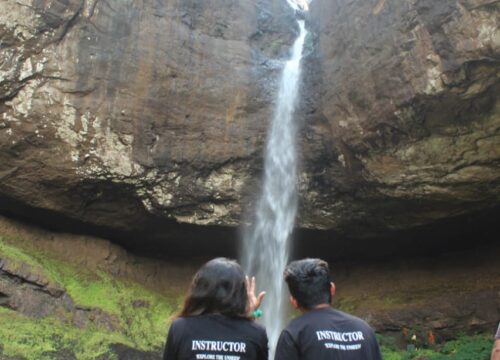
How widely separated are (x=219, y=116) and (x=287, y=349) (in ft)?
29.0

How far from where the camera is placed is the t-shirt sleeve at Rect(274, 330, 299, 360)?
260cm

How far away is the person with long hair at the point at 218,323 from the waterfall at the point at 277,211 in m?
8.59

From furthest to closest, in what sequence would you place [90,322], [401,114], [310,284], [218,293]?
[90,322]
[401,114]
[310,284]
[218,293]

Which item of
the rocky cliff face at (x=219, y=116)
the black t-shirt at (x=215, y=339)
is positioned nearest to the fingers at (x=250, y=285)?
the black t-shirt at (x=215, y=339)

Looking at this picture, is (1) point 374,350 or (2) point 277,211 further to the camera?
(2) point 277,211

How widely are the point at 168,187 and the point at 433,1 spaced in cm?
621

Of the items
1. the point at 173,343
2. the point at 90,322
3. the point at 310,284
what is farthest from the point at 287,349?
the point at 90,322

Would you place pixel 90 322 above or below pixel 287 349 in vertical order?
below

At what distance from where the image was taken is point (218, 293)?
256 cm

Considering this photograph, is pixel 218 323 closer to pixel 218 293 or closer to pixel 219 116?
pixel 218 293

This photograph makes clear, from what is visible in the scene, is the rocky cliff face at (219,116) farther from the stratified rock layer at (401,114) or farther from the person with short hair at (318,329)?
the person with short hair at (318,329)

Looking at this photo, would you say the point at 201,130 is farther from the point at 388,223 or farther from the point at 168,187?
the point at 388,223

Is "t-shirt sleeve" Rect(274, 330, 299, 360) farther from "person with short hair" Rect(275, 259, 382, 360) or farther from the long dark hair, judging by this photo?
the long dark hair

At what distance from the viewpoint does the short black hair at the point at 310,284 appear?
2793 millimetres
